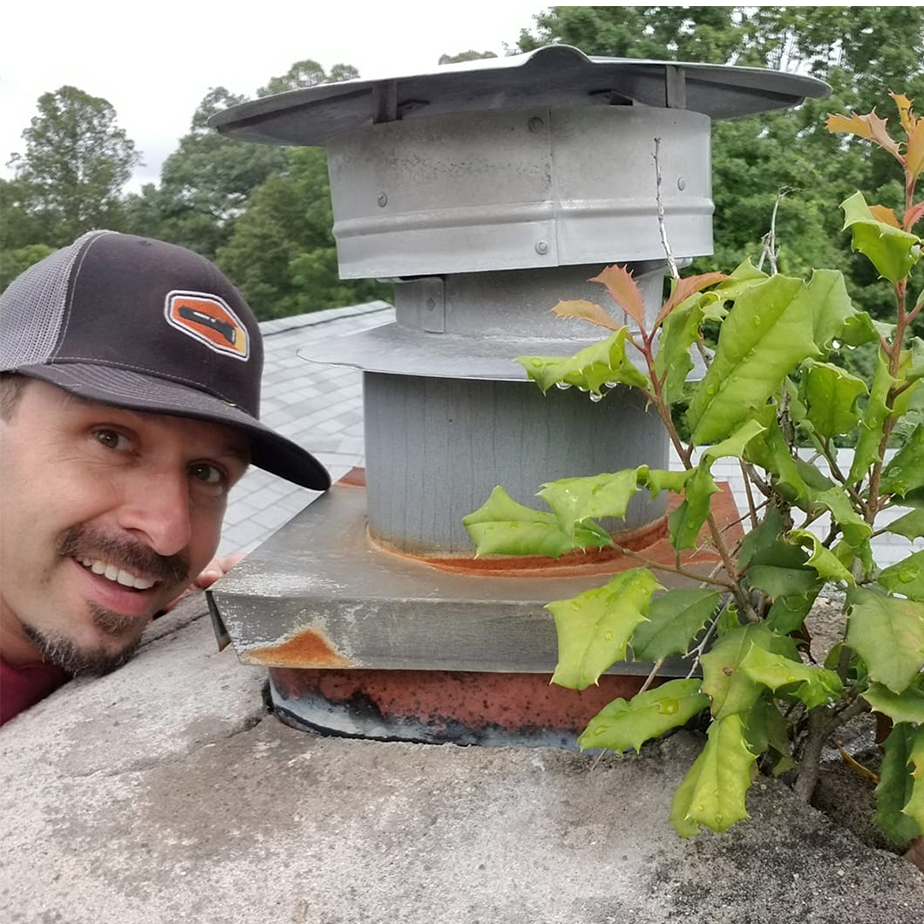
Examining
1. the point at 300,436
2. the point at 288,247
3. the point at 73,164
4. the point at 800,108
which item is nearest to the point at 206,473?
the point at 300,436

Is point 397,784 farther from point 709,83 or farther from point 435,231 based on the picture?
point 709,83

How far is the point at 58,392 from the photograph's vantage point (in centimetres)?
177

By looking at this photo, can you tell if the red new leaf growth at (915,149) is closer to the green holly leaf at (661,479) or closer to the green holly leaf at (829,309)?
A: the green holly leaf at (829,309)

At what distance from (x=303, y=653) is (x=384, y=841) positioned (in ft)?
1.02

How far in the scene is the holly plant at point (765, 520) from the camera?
3.09 feet

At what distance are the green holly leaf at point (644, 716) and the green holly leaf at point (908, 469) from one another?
312mm

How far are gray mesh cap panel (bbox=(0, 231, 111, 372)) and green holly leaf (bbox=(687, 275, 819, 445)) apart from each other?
1260 mm

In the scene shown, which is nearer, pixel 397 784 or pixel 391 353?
pixel 397 784

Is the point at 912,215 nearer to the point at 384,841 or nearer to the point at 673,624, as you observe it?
the point at 673,624

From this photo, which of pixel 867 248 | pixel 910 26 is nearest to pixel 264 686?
pixel 867 248

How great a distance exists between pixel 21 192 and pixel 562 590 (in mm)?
24911

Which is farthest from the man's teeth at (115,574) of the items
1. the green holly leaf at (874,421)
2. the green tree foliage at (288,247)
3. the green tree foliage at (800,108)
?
→ the green tree foliage at (288,247)

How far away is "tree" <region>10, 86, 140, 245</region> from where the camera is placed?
22.7 meters

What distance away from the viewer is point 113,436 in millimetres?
1745
